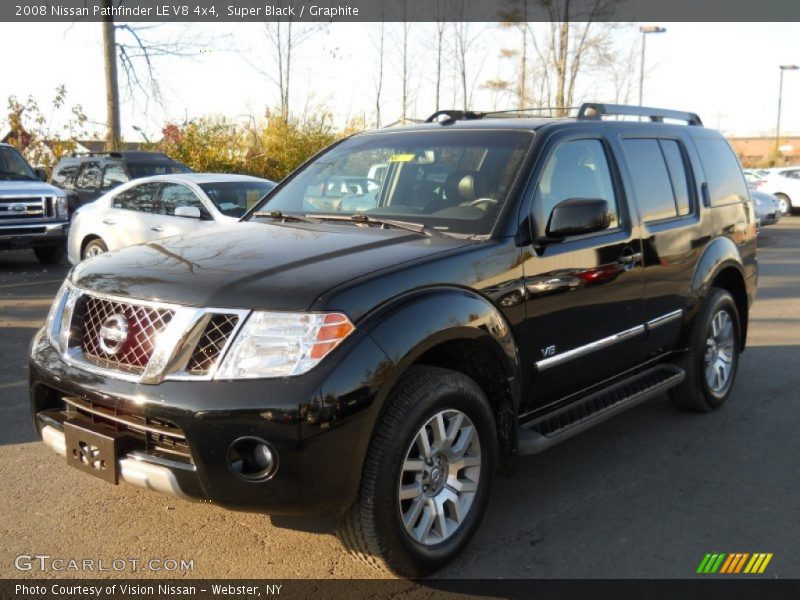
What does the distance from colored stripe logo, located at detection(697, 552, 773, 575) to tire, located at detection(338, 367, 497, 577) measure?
3.28 ft

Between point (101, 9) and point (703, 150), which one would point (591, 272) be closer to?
point (703, 150)

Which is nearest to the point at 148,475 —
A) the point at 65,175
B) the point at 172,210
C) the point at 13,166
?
the point at 172,210

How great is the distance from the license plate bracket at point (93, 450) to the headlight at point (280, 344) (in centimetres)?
56

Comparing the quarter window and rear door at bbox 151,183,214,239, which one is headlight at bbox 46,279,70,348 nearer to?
the quarter window

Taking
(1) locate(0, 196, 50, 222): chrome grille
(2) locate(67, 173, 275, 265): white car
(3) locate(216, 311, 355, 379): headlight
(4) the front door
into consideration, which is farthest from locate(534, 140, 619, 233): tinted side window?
(1) locate(0, 196, 50, 222): chrome grille

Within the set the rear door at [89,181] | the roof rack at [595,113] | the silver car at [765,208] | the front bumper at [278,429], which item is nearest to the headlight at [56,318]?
the front bumper at [278,429]

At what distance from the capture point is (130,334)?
127 inches

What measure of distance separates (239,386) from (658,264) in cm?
296

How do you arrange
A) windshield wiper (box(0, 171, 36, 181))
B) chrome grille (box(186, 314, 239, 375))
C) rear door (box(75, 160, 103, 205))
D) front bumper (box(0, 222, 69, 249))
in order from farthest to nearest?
rear door (box(75, 160, 103, 205)), windshield wiper (box(0, 171, 36, 181)), front bumper (box(0, 222, 69, 249)), chrome grille (box(186, 314, 239, 375))

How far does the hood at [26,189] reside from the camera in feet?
40.8

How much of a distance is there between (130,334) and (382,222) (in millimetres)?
1452

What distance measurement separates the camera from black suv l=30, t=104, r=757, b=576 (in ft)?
9.82

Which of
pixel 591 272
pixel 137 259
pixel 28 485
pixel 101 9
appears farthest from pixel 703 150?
pixel 101 9

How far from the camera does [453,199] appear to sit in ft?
13.8
